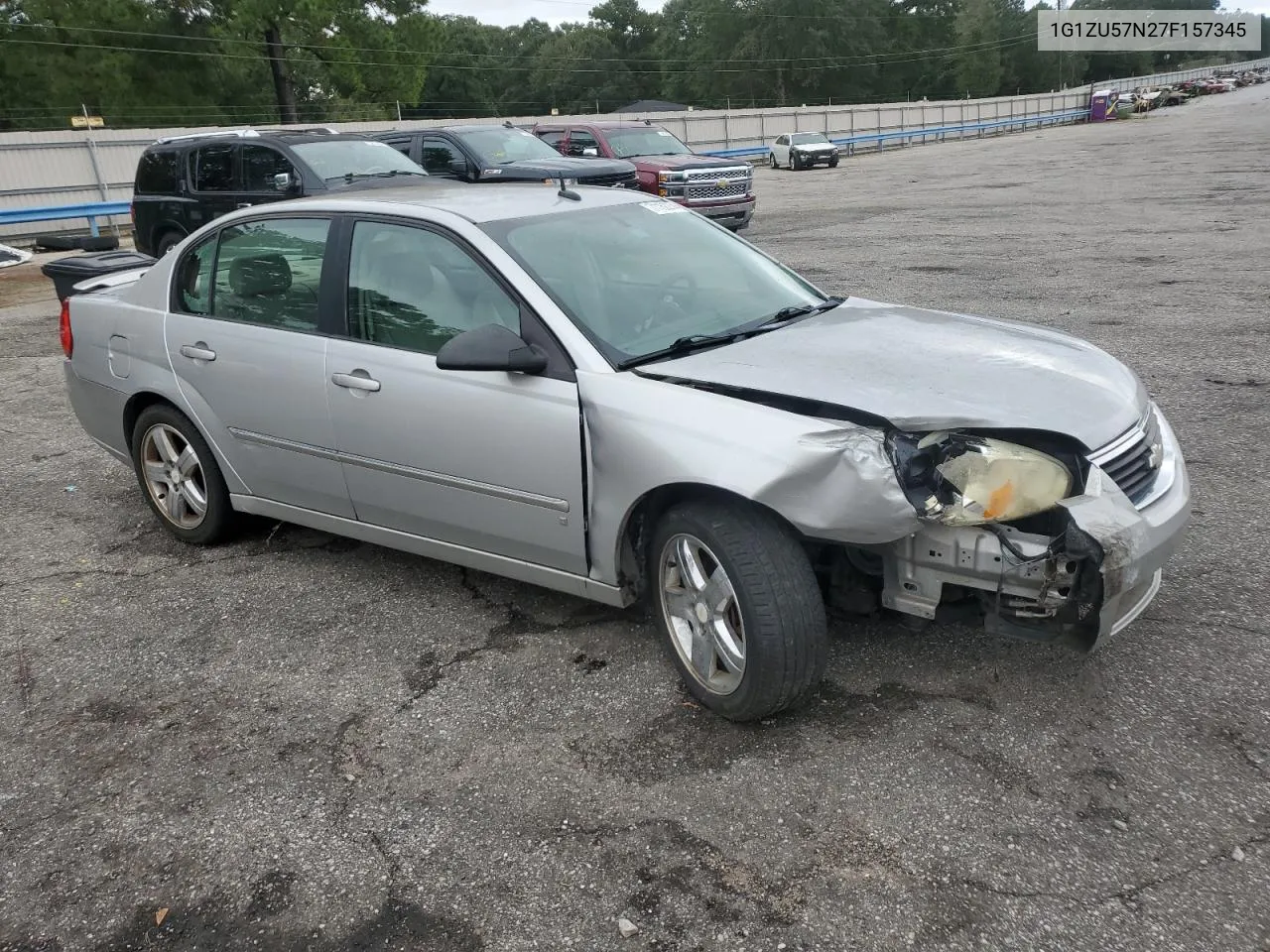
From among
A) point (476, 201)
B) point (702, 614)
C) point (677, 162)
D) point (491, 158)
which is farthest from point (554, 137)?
point (702, 614)

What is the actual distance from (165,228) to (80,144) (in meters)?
14.4

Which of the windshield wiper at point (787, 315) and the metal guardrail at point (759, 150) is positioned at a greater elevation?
the metal guardrail at point (759, 150)

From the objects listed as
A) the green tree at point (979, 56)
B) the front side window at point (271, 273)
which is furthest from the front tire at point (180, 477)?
the green tree at point (979, 56)

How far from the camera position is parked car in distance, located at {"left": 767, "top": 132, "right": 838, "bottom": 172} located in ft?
121

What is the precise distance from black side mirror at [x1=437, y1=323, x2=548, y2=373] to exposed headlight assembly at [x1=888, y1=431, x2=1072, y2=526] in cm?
124

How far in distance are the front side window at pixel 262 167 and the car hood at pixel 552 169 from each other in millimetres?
3136

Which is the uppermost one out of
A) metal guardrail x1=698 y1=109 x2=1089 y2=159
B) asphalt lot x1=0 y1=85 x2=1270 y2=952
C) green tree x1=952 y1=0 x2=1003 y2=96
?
green tree x1=952 y1=0 x2=1003 y2=96

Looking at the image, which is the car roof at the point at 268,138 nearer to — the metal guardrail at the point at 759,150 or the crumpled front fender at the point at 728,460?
the metal guardrail at the point at 759,150

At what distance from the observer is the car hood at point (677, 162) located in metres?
17.3

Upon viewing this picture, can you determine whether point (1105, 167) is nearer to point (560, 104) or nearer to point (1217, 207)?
point (1217, 207)

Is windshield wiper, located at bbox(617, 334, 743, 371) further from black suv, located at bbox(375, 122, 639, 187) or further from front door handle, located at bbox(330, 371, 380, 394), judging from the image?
black suv, located at bbox(375, 122, 639, 187)

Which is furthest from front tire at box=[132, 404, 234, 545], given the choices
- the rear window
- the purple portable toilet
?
the purple portable toilet

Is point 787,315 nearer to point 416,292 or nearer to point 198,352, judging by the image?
point 416,292

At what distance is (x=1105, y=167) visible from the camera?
2636cm
